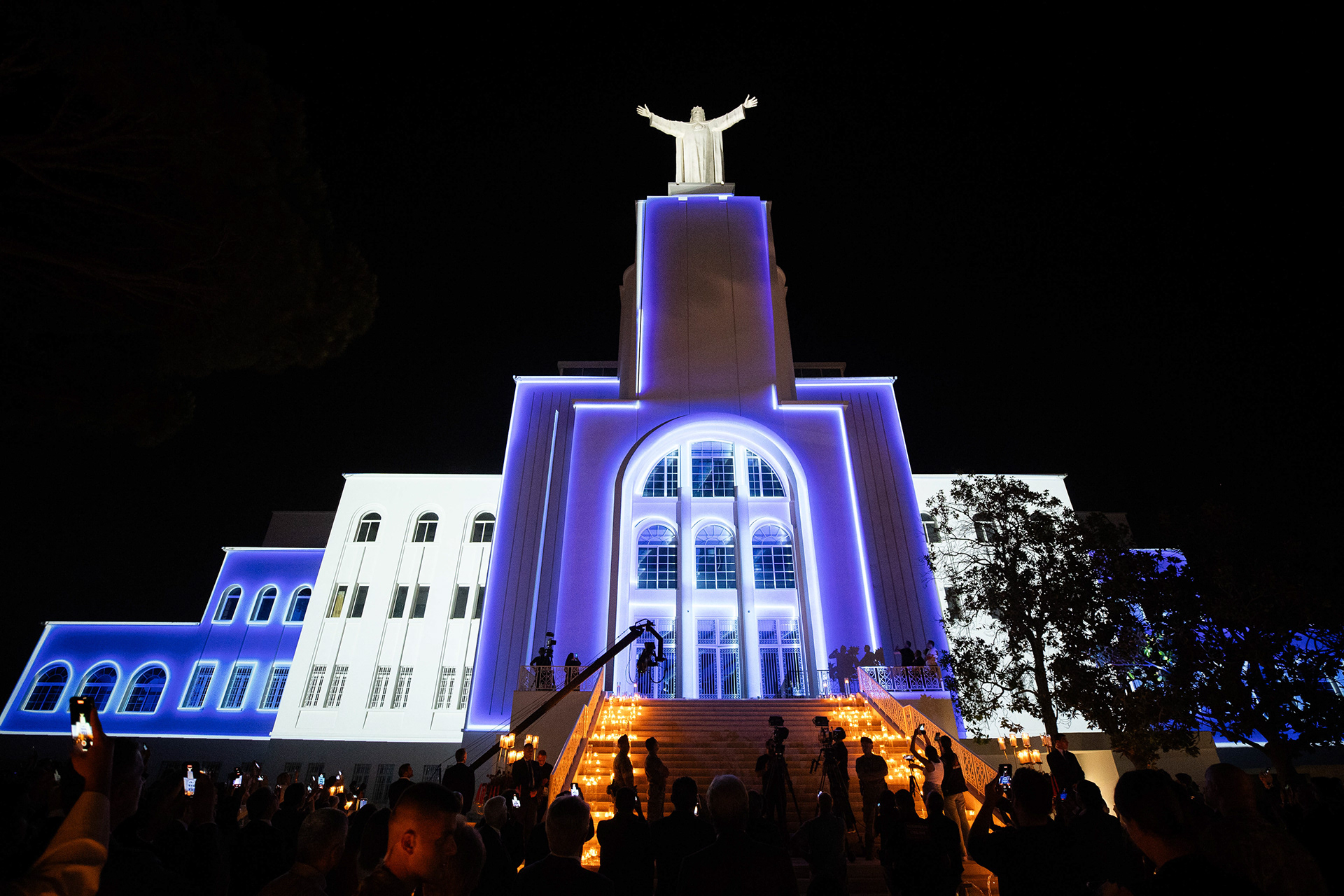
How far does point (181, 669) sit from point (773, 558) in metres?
21.5

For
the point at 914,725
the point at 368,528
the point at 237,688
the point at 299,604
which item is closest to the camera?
the point at 914,725

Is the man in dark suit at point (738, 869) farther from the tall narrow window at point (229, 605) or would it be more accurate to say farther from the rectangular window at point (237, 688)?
the tall narrow window at point (229, 605)

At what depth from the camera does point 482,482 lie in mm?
27188

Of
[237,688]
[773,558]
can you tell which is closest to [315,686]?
[237,688]

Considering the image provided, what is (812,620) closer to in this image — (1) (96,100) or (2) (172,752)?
(1) (96,100)

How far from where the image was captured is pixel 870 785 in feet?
23.9

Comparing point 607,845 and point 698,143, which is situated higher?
point 698,143

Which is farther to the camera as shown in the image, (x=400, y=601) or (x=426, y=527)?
(x=426, y=527)

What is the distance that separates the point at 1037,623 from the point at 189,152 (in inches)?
663

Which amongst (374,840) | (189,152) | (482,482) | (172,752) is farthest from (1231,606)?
Result: (172,752)

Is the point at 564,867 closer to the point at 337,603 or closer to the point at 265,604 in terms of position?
the point at 337,603

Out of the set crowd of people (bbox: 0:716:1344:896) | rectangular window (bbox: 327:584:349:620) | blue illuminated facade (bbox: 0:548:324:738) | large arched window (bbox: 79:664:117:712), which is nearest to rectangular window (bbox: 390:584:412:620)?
rectangular window (bbox: 327:584:349:620)

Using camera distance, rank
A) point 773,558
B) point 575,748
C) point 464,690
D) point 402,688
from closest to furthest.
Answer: point 575,748 < point 773,558 < point 464,690 < point 402,688

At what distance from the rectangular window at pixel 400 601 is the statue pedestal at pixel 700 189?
60.4 feet
